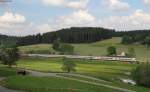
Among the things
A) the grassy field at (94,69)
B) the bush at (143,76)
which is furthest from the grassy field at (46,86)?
the grassy field at (94,69)

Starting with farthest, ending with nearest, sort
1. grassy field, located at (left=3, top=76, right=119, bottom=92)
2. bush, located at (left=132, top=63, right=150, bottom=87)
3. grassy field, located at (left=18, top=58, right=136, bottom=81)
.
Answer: grassy field, located at (left=18, top=58, right=136, bottom=81) → bush, located at (left=132, top=63, right=150, bottom=87) → grassy field, located at (left=3, top=76, right=119, bottom=92)

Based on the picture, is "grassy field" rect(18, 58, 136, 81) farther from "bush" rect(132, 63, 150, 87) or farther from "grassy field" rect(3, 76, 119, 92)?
"grassy field" rect(3, 76, 119, 92)

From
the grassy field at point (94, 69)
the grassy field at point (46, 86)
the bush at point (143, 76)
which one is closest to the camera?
the grassy field at point (46, 86)

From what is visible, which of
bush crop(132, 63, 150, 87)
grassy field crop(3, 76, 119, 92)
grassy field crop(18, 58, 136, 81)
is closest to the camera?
grassy field crop(3, 76, 119, 92)

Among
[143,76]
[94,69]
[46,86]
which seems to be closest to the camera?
[46,86]

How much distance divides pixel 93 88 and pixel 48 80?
351 inches

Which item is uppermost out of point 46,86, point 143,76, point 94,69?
point 46,86

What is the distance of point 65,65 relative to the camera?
10438 cm

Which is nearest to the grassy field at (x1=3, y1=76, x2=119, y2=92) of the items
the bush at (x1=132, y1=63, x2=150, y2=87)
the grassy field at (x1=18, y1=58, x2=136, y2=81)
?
the bush at (x1=132, y1=63, x2=150, y2=87)

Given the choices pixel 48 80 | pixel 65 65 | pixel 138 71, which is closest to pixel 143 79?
pixel 138 71

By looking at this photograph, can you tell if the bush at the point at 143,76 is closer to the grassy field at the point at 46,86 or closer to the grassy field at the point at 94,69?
the grassy field at the point at 94,69

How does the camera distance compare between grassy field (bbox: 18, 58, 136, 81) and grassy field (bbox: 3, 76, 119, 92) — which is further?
grassy field (bbox: 18, 58, 136, 81)

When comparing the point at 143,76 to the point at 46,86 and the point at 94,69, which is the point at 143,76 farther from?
the point at 94,69

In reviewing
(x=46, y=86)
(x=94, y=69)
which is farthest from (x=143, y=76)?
(x=94, y=69)
